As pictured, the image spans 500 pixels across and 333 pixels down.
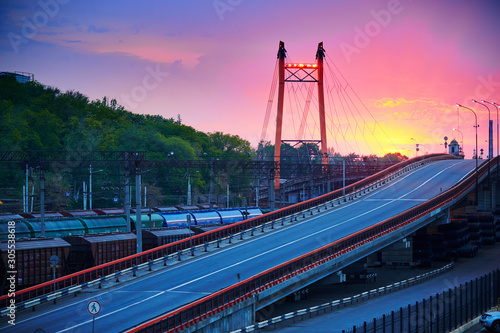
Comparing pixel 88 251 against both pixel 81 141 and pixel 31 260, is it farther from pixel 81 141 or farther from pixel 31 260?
pixel 81 141

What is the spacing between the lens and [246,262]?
40188mm

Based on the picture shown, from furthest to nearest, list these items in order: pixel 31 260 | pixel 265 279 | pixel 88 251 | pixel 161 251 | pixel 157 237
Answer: pixel 157 237 < pixel 161 251 < pixel 88 251 < pixel 31 260 < pixel 265 279

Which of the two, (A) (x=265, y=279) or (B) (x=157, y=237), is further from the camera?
(B) (x=157, y=237)

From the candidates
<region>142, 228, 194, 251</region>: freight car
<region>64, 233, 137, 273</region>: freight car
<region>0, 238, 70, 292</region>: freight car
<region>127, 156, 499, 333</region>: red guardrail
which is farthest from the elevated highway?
<region>142, 228, 194, 251</region>: freight car

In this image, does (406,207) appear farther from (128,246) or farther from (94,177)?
(94,177)

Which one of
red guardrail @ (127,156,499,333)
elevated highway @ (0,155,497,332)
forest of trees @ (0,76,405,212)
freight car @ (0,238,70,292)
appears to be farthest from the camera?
forest of trees @ (0,76,405,212)

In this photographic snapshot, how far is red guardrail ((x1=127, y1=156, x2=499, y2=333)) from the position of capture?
2742cm

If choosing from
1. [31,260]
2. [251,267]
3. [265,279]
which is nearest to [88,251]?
[31,260]

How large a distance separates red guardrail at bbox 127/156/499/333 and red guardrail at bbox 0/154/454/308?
8.45 metres

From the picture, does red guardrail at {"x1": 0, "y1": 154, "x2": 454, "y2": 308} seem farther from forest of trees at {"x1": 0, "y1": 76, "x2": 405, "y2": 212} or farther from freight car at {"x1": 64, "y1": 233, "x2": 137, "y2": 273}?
forest of trees at {"x1": 0, "y1": 76, "x2": 405, "y2": 212}

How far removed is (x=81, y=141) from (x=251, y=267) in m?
83.7

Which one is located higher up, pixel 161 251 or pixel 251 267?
pixel 251 267

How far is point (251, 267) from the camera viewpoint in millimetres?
38656

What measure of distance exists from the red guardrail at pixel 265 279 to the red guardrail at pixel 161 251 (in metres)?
8.45
